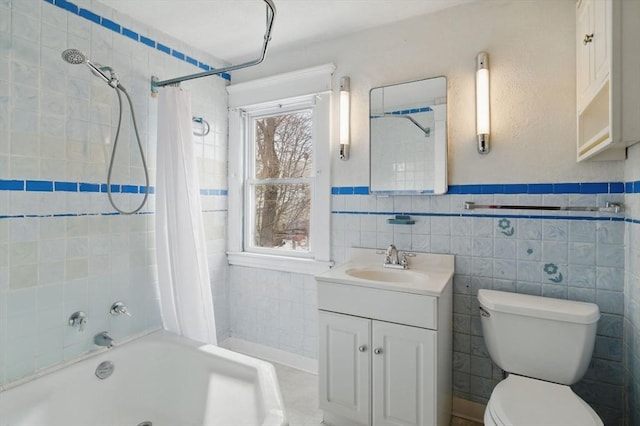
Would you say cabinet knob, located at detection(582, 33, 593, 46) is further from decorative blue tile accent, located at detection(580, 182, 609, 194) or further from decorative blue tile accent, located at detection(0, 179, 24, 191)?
decorative blue tile accent, located at detection(0, 179, 24, 191)

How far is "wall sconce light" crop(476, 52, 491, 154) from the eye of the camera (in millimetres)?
1879

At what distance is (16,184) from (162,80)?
1099 mm

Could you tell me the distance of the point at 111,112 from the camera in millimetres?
1985

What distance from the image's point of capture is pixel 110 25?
77.7 inches

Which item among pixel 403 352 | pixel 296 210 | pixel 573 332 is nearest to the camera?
pixel 573 332

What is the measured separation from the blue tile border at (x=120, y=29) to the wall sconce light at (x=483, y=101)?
196 cm

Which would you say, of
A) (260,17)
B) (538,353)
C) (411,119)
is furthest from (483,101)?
(260,17)

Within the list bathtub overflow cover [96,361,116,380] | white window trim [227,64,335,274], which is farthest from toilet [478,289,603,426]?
bathtub overflow cover [96,361,116,380]

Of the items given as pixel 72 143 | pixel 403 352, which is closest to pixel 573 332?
pixel 403 352

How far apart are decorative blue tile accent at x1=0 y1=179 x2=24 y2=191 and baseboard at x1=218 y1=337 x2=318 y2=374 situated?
1.77 m

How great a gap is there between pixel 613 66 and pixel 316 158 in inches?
65.2

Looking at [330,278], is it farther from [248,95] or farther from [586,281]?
[248,95]

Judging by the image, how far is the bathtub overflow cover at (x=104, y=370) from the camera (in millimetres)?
1720

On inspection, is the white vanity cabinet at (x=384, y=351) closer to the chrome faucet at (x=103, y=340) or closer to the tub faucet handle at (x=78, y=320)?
the chrome faucet at (x=103, y=340)
